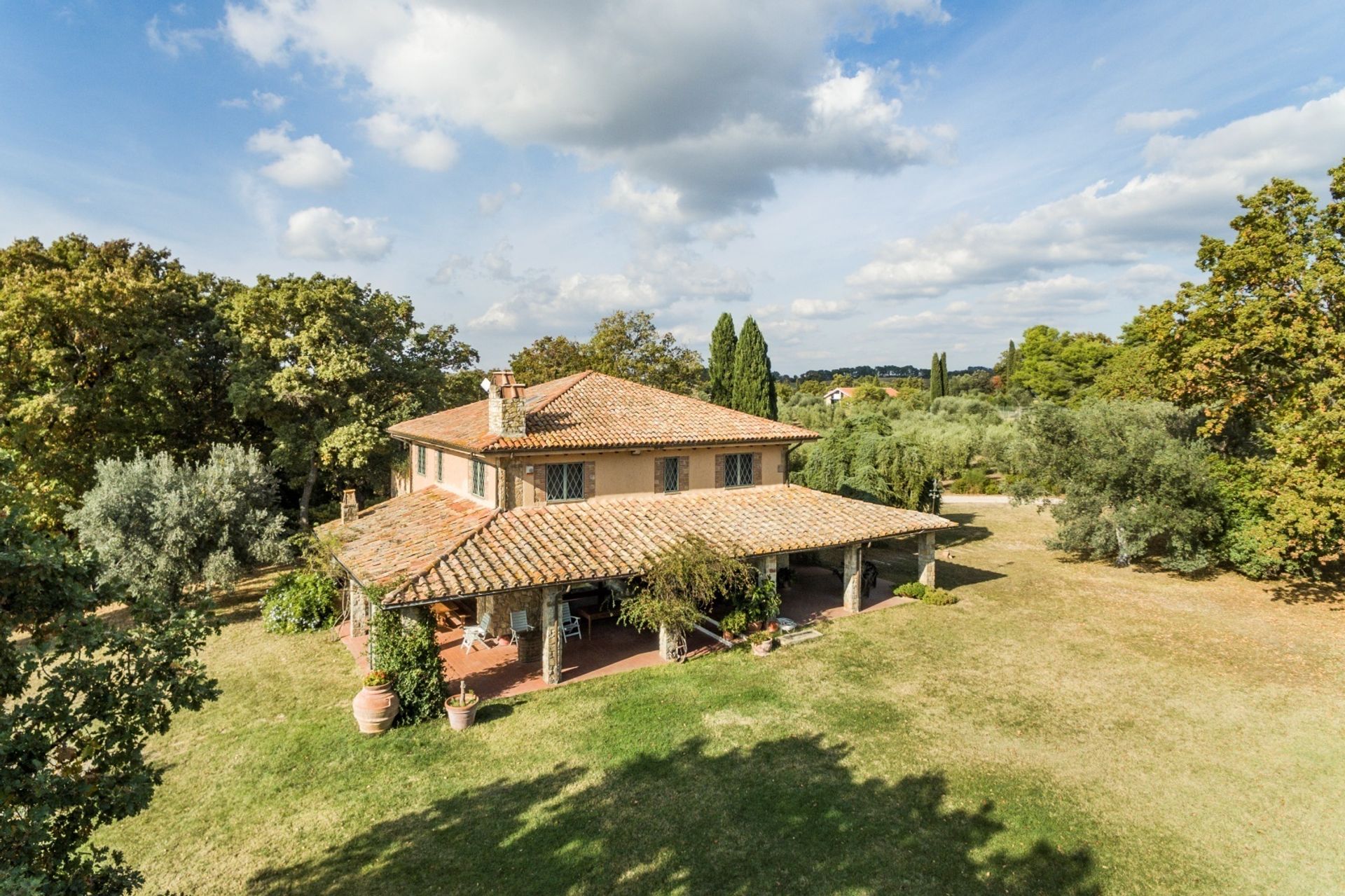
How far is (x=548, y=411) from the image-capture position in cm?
2186

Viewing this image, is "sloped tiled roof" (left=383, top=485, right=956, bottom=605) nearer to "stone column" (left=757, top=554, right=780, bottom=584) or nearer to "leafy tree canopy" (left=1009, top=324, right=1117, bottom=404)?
"stone column" (left=757, top=554, right=780, bottom=584)

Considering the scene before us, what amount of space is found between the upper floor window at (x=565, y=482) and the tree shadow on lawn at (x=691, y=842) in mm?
9293

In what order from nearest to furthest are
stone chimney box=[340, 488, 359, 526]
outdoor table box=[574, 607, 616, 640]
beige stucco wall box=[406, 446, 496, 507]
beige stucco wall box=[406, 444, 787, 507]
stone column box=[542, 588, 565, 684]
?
stone column box=[542, 588, 565, 684] < outdoor table box=[574, 607, 616, 640] < beige stucco wall box=[406, 444, 787, 507] < beige stucco wall box=[406, 446, 496, 507] < stone chimney box=[340, 488, 359, 526]

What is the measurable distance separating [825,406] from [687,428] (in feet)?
133

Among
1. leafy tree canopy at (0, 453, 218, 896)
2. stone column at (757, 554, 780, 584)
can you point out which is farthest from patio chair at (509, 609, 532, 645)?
leafy tree canopy at (0, 453, 218, 896)

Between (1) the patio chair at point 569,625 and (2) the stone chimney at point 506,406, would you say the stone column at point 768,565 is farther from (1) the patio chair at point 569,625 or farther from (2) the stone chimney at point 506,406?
(2) the stone chimney at point 506,406

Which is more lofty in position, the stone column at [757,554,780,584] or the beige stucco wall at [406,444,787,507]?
the beige stucco wall at [406,444,787,507]

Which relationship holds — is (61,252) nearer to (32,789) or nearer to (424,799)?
(424,799)

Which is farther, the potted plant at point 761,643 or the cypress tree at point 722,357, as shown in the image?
the cypress tree at point 722,357

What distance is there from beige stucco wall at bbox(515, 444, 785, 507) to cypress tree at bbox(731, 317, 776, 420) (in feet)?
42.9

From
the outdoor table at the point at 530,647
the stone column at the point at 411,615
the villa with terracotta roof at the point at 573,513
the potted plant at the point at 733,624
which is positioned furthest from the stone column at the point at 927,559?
the stone column at the point at 411,615

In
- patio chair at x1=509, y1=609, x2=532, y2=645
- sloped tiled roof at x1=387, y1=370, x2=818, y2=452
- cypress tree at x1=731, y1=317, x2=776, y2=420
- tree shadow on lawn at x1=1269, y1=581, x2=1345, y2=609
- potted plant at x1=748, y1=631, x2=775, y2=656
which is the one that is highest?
cypress tree at x1=731, y1=317, x2=776, y2=420

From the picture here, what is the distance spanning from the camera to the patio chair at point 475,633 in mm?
17734

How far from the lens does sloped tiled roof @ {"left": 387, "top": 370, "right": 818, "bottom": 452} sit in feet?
64.7
